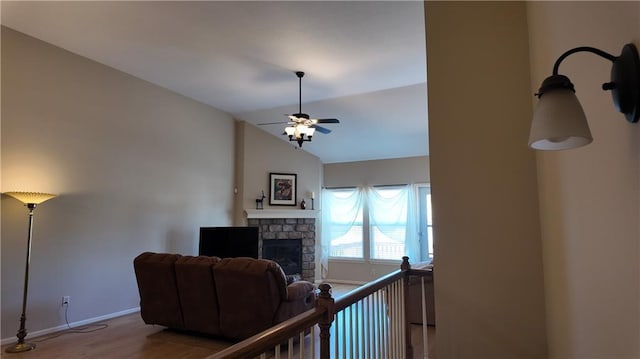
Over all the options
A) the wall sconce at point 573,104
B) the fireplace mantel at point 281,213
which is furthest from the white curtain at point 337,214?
the wall sconce at point 573,104

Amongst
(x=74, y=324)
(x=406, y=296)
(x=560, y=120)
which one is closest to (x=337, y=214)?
(x=74, y=324)

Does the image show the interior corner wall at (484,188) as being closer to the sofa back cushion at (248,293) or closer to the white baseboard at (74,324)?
the sofa back cushion at (248,293)

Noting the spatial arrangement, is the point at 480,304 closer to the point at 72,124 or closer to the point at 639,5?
the point at 639,5

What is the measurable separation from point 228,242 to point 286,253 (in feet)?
5.08

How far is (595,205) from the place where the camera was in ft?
4.40

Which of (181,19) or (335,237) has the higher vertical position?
(181,19)

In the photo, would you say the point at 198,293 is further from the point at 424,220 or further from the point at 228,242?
the point at 424,220

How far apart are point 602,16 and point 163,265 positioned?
4.34m

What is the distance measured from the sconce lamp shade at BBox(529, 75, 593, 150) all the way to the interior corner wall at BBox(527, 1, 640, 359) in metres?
0.12

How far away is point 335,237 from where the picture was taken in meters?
8.51

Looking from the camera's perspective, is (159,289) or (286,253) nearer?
(159,289)

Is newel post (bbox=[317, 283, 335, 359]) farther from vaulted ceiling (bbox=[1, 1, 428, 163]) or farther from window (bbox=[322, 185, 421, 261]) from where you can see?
window (bbox=[322, 185, 421, 261])

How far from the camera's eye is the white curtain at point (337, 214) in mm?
8320

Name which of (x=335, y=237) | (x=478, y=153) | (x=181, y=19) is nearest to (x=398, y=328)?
(x=478, y=153)
